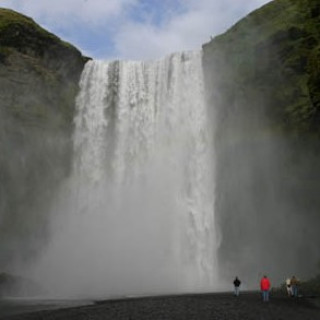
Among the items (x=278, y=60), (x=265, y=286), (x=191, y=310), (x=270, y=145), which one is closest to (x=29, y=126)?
(x=270, y=145)

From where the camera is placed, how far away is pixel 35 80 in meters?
55.9

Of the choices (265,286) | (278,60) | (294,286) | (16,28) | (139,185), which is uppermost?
(16,28)

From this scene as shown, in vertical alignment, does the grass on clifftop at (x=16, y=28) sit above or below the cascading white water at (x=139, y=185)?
above

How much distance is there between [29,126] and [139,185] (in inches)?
503

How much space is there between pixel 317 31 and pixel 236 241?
20.5 m

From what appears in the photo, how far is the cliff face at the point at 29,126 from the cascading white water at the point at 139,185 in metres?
2.06

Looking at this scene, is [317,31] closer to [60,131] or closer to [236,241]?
[236,241]

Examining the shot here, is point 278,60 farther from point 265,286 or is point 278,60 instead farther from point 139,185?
point 265,286

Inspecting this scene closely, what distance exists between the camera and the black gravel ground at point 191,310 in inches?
1053

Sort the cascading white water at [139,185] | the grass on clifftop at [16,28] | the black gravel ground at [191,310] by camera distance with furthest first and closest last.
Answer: the grass on clifftop at [16,28]
the cascading white water at [139,185]
the black gravel ground at [191,310]

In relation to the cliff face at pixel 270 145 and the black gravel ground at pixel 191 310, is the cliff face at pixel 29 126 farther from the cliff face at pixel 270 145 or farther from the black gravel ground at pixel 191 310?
the black gravel ground at pixel 191 310

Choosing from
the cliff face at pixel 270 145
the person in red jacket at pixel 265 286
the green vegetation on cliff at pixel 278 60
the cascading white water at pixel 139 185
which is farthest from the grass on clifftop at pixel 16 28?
the person in red jacket at pixel 265 286

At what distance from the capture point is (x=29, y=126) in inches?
2135

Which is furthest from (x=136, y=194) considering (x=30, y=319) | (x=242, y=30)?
(x=30, y=319)
